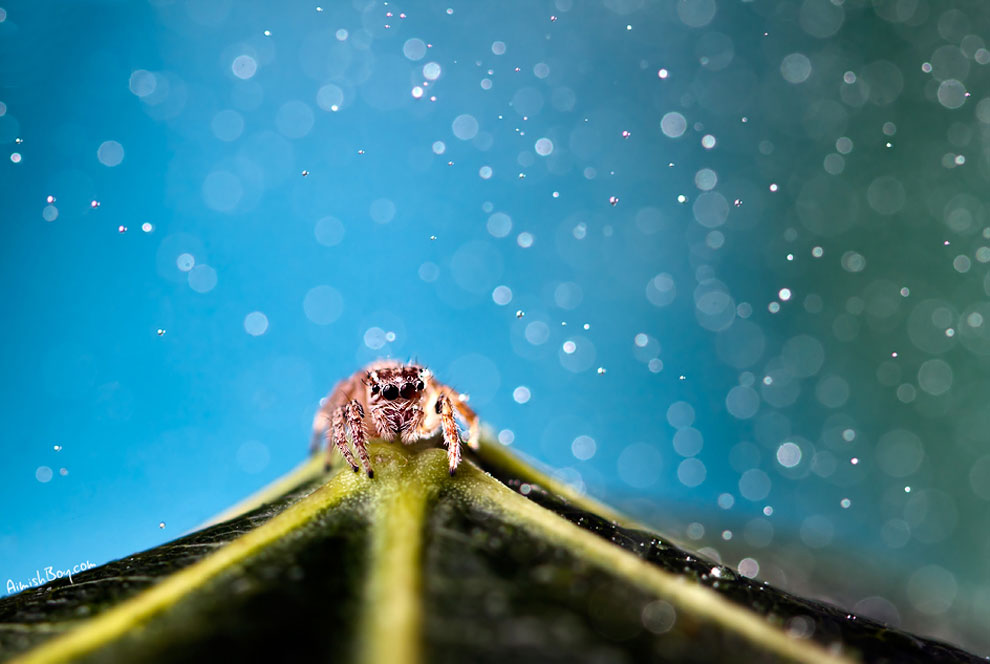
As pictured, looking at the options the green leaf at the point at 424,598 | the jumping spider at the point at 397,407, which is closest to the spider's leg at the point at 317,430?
the jumping spider at the point at 397,407

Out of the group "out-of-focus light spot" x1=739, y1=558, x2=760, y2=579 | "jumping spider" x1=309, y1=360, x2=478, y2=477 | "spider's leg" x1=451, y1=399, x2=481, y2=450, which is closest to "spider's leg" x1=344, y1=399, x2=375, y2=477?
"jumping spider" x1=309, y1=360, x2=478, y2=477

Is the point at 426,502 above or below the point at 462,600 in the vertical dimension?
above

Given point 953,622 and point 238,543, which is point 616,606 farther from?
point 953,622

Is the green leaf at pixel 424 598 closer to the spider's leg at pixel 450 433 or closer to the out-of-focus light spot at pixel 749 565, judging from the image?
the spider's leg at pixel 450 433

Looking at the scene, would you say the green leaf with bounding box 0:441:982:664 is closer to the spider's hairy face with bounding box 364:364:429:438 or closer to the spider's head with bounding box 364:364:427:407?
the spider's hairy face with bounding box 364:364:429:438

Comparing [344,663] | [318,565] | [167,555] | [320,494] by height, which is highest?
[320,494]

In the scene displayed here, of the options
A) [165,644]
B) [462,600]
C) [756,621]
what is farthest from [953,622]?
[165,644]

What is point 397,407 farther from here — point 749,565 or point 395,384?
point 749,565
